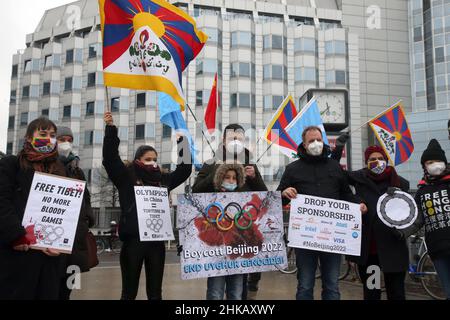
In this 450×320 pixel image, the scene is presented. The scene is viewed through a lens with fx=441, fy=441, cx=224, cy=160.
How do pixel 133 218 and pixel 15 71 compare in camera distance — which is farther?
pixel 15 71

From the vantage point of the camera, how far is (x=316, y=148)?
4562mm

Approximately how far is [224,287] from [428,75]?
168 ft

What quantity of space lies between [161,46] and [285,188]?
241 centimetres

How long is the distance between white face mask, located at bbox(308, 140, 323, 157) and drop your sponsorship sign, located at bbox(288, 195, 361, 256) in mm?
470

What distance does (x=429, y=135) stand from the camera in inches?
1738

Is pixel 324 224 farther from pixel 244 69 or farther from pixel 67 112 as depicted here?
pixel 67 112

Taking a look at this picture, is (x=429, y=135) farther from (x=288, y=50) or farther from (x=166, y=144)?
(x=166, y=144)

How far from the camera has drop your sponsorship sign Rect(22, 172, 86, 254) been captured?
3547 mm

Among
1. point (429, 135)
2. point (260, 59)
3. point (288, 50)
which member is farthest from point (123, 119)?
point (429, 135)

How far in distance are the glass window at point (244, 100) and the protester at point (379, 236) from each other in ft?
123

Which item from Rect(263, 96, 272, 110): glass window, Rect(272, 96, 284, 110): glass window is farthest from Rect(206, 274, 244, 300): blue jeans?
Rect(272, 96, 284, 110): glass window

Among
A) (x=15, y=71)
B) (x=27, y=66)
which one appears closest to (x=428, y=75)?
(x=27, y=66)

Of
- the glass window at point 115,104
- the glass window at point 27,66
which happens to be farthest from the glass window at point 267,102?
the glass window at point 27,66

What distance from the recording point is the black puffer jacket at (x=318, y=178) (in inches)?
178
